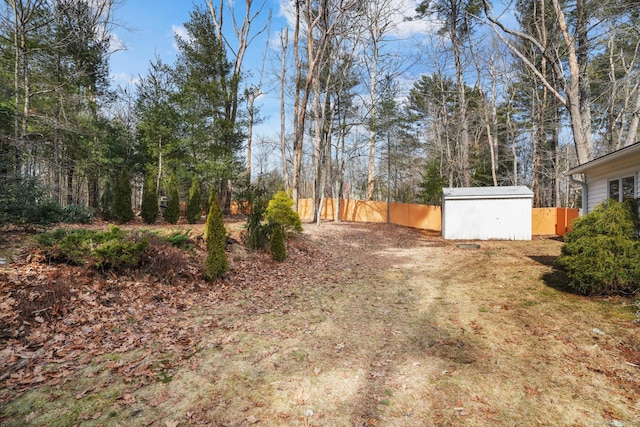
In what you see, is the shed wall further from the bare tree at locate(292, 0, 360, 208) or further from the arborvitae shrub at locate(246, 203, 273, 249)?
the arborvitae shrub at locate(246, 203, 273, 249)

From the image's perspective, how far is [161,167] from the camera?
595 inches

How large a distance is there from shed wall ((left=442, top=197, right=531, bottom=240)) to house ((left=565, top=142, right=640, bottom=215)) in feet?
10.1

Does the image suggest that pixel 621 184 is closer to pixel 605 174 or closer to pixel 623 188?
pixel 623 188

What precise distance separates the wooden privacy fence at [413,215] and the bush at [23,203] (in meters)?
14.9

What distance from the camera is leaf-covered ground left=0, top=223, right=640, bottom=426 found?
2365mm

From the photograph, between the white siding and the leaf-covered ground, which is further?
the white siding

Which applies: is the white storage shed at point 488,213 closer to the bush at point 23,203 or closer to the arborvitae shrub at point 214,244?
the arborvitae shrub at point 214,244

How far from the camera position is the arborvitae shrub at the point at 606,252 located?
4.61 meters

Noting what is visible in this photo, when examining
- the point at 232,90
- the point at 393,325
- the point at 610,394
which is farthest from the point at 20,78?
the point at 610,394

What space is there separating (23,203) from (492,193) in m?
15.8

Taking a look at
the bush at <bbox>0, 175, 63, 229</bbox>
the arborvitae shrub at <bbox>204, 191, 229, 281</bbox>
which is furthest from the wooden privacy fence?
the bush at <bbox>0, 175, 63, 229</bbox>

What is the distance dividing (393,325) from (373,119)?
15456 millimetres

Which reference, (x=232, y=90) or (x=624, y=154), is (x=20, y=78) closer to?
(x=232, y=90)

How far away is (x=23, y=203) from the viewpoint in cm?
594
